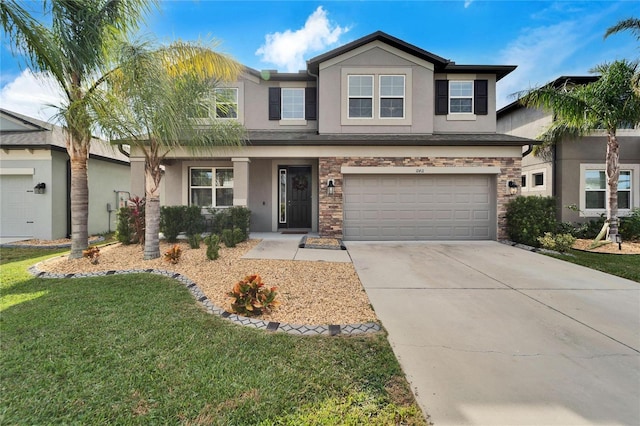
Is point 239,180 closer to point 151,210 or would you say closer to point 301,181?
point 301,181

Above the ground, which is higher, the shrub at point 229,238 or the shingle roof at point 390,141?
the shingle roof at point 390,141

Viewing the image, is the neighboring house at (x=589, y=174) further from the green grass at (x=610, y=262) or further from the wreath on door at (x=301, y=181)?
the wreath on door at (x=301, y=181)

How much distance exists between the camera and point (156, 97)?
589 cm

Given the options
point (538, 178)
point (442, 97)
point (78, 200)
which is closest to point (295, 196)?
point (78, 200)

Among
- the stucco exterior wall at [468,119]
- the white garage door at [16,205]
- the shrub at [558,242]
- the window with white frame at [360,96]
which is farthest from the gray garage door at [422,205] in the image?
the white garage door at [16,205]

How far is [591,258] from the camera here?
7.75 m

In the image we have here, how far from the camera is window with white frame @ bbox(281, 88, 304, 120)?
11.6m

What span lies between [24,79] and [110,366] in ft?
22.4

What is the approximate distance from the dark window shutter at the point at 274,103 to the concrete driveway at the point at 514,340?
772 cm

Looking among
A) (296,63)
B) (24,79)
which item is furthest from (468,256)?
(24,79)

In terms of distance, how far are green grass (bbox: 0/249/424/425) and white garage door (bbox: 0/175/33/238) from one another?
9.71 meters

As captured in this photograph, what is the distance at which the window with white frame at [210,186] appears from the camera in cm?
1134

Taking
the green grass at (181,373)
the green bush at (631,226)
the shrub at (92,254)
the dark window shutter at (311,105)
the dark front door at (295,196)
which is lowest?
the green grass at (181,373)

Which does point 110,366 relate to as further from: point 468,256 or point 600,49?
point 600,49
